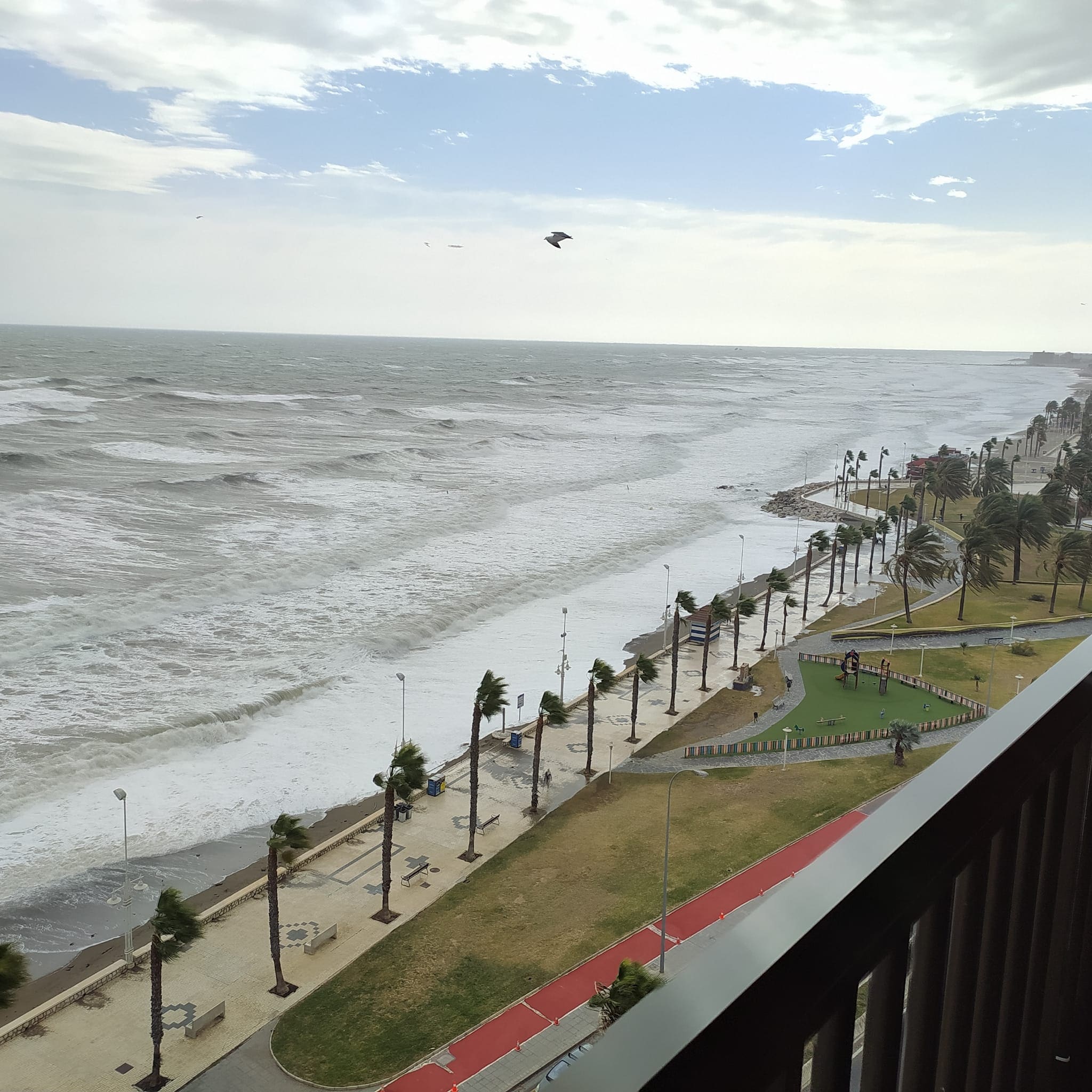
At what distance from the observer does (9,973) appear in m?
13.1

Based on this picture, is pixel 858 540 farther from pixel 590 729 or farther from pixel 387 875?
pixel 387 875

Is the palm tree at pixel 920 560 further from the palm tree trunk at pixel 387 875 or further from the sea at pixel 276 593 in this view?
the palm tree trunk at pixel 387 875

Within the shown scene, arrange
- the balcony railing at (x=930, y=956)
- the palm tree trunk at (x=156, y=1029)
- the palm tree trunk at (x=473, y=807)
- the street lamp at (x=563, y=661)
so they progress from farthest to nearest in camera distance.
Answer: the street lamp at (x=563, y=661) < the palm tree trunk at (x=473, y=807) < the palm tree trunk at (x=156, y=1029) < the balcony railing at (x=930, y=956)

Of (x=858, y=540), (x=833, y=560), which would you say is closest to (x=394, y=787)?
(x=833, y=560)

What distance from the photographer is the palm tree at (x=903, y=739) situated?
28281 millimetres

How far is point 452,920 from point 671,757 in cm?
1043

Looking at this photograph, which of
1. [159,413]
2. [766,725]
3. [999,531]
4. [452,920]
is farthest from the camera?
[159,413]

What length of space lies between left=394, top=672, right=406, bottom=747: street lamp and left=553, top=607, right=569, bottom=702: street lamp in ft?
16.1

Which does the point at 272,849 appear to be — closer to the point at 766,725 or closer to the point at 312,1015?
the point at 312,1015

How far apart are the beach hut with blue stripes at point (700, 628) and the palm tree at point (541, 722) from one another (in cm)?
1220

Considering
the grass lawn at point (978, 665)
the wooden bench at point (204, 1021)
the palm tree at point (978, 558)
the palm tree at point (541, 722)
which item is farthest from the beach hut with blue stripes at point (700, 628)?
the wooden bench at point (204, 1021)

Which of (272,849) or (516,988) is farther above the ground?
(272,849)

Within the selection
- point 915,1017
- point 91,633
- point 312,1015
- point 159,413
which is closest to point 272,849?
point 312,1015

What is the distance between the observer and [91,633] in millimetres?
39469
